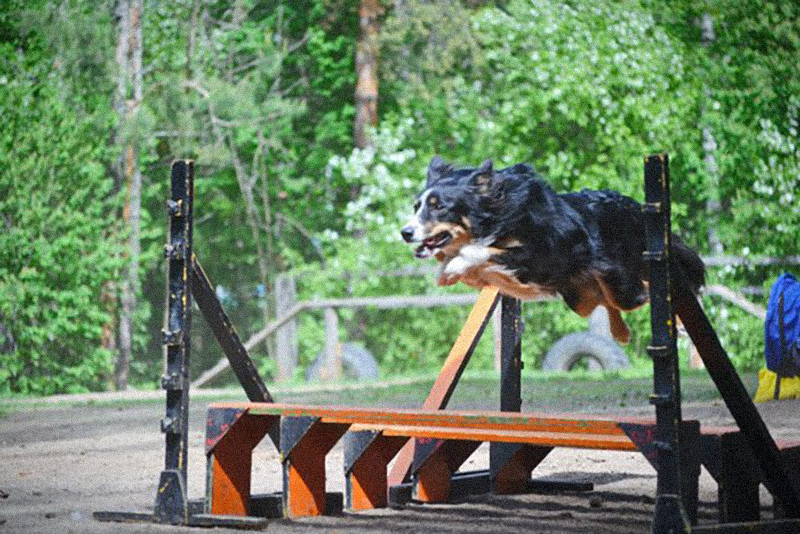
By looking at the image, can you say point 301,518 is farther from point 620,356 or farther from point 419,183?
point 419,183

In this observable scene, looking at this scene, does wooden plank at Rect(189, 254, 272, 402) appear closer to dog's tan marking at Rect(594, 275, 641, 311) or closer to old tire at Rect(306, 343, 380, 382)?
dog's tan marking at Rect(594, 275, 641, 311)

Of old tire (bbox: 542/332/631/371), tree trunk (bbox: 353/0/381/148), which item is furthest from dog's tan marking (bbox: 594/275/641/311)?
tree trunk (bbox: 353/0/381/148)

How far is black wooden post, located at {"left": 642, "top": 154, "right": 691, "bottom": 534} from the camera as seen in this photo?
170 inches

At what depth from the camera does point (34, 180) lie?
16.1m

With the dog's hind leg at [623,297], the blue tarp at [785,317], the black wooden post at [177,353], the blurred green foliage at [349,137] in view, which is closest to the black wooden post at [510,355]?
the dog's hind leg at [623,297]

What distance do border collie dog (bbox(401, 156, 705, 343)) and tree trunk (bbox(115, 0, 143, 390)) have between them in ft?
43.8

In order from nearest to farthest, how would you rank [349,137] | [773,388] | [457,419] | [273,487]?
[457,419]
[273,487]
[773,388]
[349,137]

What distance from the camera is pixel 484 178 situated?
4840 mm

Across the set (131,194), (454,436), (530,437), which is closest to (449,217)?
(530,437)

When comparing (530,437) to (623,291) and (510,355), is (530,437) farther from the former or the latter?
(510,355)

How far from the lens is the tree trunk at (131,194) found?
59.7ft

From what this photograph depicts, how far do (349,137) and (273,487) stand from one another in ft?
60.3

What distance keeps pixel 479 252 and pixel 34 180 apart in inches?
492

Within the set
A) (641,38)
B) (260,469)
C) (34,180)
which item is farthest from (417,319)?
(260,469)
